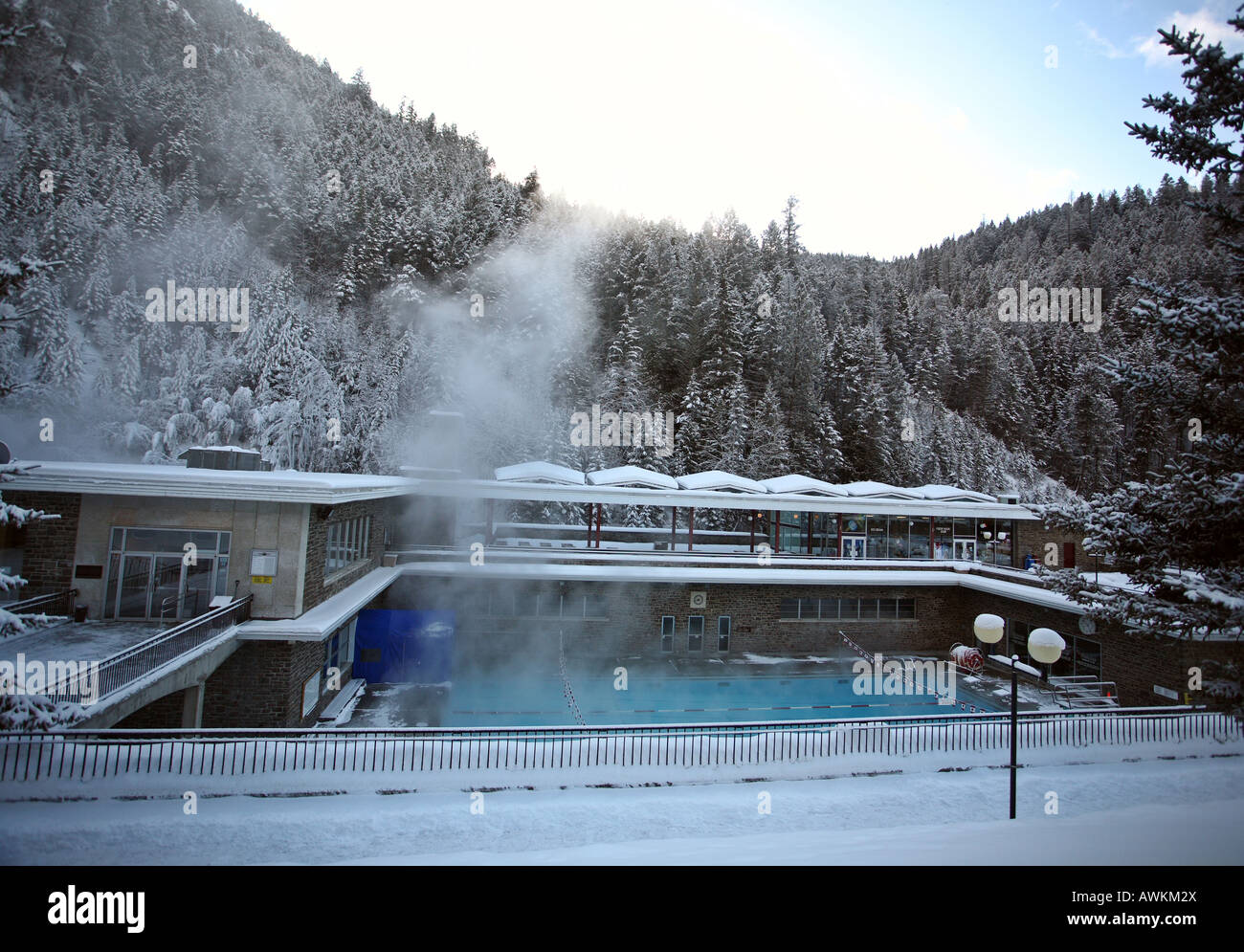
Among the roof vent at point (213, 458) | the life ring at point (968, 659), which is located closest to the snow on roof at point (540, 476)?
the roof vent at point (213, 458)

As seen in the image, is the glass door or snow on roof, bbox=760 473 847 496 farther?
the glass door

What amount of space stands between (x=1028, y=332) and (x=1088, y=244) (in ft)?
120

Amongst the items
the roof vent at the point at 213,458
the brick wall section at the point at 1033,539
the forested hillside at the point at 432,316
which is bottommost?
the brick wall section at the point at 1033,539

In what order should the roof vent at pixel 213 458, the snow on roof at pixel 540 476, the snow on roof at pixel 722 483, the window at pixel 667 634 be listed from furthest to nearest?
the snow on roof at pixel 722 483
the snow on roof at pixel 540 476
the window at pixel 667 634
the roof vent at pixel 213 458

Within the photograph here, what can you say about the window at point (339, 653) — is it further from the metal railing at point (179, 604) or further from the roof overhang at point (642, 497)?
the roof overhang at point (642, 497)

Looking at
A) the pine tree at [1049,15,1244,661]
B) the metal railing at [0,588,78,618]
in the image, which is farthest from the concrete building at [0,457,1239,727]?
the pine tree at [1049,15,1244,661]

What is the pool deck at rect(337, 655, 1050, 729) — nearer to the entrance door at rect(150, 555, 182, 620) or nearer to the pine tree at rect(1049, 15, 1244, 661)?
the entrance door at rect(150, 555, 182, 620)

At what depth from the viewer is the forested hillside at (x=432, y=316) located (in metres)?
33.8

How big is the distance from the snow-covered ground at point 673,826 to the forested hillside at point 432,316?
2609 centimetres

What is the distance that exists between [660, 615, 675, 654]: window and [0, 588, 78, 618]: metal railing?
13.5 metres

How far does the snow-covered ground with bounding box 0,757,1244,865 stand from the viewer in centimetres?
611

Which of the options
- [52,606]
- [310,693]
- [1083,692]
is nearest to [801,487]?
[1083,692]

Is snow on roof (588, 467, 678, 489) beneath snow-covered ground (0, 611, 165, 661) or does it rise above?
above
